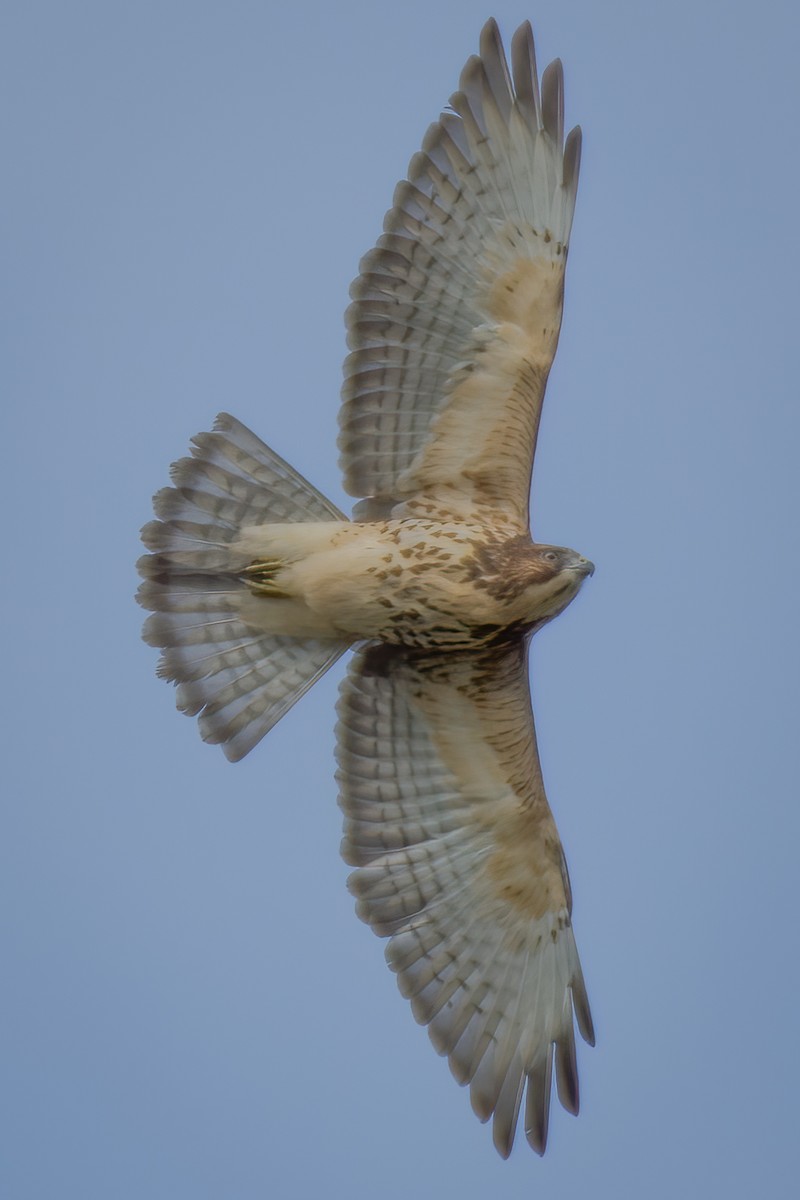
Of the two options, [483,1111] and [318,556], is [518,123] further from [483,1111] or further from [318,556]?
[483,1111]

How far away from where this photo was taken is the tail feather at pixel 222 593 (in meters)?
9.38

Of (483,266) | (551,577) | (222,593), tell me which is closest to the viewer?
(551,577)

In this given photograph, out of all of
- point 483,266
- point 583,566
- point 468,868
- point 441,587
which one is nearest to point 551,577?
point 583,566

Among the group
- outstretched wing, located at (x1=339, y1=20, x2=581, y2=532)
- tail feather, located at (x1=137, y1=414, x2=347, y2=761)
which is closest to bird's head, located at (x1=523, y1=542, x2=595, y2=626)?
outstretched wing, located at (x1=339, y1=20, x2=581, y2=532)

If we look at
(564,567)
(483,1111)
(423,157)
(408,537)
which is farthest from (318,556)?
(483,1111)

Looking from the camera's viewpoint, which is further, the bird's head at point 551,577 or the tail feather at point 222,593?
the tail feather at point 222,593

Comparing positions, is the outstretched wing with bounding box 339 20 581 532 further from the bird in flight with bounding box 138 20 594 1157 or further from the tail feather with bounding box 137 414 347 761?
the tail feather with bounding box 137 414 347 761

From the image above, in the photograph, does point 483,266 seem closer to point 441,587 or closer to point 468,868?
point 441,587

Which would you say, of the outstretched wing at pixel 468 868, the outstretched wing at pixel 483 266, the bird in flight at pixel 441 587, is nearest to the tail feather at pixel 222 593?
the bird in flight at pixel 441 587

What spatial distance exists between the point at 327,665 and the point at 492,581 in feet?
3.44

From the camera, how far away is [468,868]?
958 centimetres

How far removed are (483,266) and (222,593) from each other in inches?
68.9

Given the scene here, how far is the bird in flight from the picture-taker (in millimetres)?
9086

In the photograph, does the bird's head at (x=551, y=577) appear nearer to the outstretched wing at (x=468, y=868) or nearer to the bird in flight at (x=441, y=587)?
the bird in flight at (x=441, y=587)
